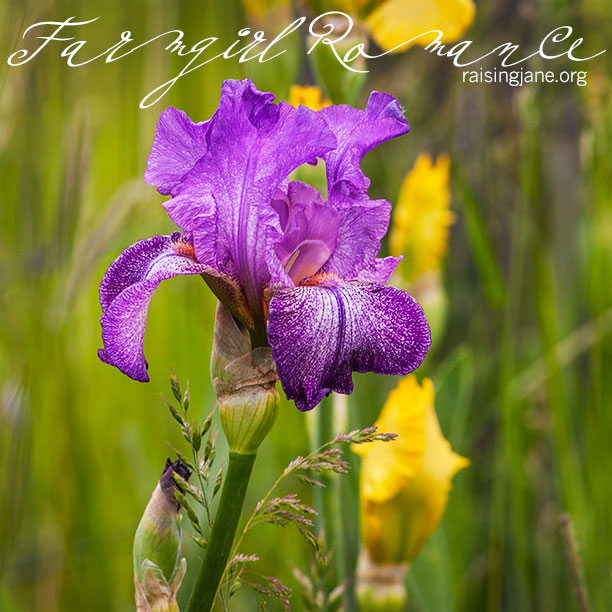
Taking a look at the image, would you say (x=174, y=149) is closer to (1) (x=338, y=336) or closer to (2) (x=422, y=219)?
(1) (x=338, y=336)

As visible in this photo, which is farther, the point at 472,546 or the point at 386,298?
the point at 472,546


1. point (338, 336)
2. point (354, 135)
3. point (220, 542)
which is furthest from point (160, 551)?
point (354, 135)

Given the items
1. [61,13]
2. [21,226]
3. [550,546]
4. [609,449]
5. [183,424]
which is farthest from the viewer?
[61,13]

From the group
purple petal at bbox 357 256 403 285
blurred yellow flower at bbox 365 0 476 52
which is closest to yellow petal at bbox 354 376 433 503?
purple petal at bbox 357 256 403 285

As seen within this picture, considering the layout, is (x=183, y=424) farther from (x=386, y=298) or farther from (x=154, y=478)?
(x=154, y=478)

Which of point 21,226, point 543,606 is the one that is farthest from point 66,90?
point 543,606

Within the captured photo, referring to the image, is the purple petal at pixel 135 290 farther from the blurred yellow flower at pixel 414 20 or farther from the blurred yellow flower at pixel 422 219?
the blurred yellow flower at pixel 422 219
